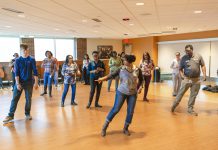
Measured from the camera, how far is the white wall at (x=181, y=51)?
35.9 feet

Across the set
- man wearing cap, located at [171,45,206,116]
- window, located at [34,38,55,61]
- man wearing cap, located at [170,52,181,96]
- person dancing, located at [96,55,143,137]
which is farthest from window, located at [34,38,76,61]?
person dancing, located at [96,55,143,137]

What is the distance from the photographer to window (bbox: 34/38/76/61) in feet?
39.4

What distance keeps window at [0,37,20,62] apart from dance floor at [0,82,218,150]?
612 centimetres

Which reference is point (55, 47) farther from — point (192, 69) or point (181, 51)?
point (192, 69)

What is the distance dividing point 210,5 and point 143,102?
9.89 feet

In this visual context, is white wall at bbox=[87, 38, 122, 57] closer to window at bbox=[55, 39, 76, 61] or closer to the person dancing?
window at bbox=[55, 39, 76, 61]

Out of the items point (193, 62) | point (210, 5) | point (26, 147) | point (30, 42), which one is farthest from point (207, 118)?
point (30, 42)

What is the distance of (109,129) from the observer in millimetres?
4008

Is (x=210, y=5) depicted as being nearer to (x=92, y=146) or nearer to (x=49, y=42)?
(x=92, y=146)

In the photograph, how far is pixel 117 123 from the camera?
4.34 meters

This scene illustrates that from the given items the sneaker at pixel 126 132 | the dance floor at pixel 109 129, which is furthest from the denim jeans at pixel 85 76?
the sneaker at pixel 126 132

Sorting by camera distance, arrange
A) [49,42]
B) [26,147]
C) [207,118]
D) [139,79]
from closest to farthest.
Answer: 1. [26,147]
2. [139,79]
3. [207,118]
4. [49,42]

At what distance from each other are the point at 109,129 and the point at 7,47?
9176 mm

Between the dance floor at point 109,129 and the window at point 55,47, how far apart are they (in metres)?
6.68
